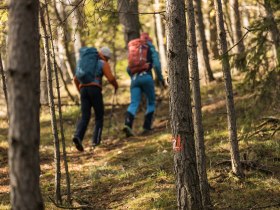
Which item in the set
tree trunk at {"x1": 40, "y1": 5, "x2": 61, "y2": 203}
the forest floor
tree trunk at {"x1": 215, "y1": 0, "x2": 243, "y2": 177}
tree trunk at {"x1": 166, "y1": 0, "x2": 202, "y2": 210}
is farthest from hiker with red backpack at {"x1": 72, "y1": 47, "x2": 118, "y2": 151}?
tree trunk at {"x1": 166, "y1": 0, "x2": 202, "y2": 210}

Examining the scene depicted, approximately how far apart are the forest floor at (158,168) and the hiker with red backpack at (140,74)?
421 millimetres

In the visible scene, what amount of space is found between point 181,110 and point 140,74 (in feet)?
21.7

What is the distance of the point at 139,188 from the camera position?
7523 millimetres

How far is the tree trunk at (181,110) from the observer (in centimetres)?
533

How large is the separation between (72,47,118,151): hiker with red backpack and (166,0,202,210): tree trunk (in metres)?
5.76

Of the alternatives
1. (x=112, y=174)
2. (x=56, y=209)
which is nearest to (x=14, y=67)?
(x=56, y=209)

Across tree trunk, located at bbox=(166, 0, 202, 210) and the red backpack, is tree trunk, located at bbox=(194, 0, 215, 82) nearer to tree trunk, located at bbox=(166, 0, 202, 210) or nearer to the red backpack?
the red backpack

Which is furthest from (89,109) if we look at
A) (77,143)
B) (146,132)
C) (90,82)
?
(146,132)

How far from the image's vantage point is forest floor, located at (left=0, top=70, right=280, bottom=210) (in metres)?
6.73

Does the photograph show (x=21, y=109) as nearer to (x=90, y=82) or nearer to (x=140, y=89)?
(x=90, y=82)

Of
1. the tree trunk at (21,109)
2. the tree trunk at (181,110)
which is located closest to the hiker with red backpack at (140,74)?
the tree trunk at (181,110)

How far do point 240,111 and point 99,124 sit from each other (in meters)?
3.43

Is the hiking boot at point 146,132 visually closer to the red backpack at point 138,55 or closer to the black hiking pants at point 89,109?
the black hiking pants at point 89,109

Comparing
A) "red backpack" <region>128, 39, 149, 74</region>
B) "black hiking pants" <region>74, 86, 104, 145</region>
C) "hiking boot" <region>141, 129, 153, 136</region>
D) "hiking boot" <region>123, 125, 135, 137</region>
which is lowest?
"hiking boot" <region>141, 129, 153, 136</region>
